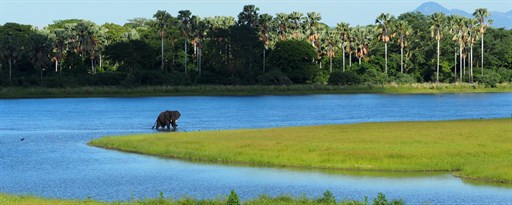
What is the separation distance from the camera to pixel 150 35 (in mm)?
182000

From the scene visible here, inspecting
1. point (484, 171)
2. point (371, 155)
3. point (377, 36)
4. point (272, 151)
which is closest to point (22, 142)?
point (272, 151)

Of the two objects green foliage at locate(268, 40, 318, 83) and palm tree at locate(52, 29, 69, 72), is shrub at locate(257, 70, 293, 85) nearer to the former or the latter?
green foliage at locate(268, 40, 318, 83)

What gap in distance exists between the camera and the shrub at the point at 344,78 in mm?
159375

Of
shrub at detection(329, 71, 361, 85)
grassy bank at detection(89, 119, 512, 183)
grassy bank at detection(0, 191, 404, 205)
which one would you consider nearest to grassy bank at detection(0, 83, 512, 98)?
shrub at detection(329, 71, 361, 85)

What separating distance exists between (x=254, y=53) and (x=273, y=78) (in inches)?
390

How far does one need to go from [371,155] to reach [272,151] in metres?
5.88

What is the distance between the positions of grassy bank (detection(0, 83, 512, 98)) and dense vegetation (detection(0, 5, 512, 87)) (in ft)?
5.29

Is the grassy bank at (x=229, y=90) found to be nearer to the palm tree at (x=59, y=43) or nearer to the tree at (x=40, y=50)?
the tree at (x=40, y=50)

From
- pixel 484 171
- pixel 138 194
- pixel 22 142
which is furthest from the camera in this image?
pixel 22 142

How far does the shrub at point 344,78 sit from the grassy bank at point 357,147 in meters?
96.9

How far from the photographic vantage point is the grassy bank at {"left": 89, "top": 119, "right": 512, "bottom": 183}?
42094 millimetres

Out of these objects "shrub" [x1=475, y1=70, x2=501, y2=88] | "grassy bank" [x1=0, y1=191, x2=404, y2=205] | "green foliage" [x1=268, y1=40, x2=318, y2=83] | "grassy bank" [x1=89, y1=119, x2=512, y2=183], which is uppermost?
"green foliage" [x1=268, y1=40, x2=318, y2=83]

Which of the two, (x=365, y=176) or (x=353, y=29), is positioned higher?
(x=353, y=29)

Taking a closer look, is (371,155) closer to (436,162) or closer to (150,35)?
(436,162)
